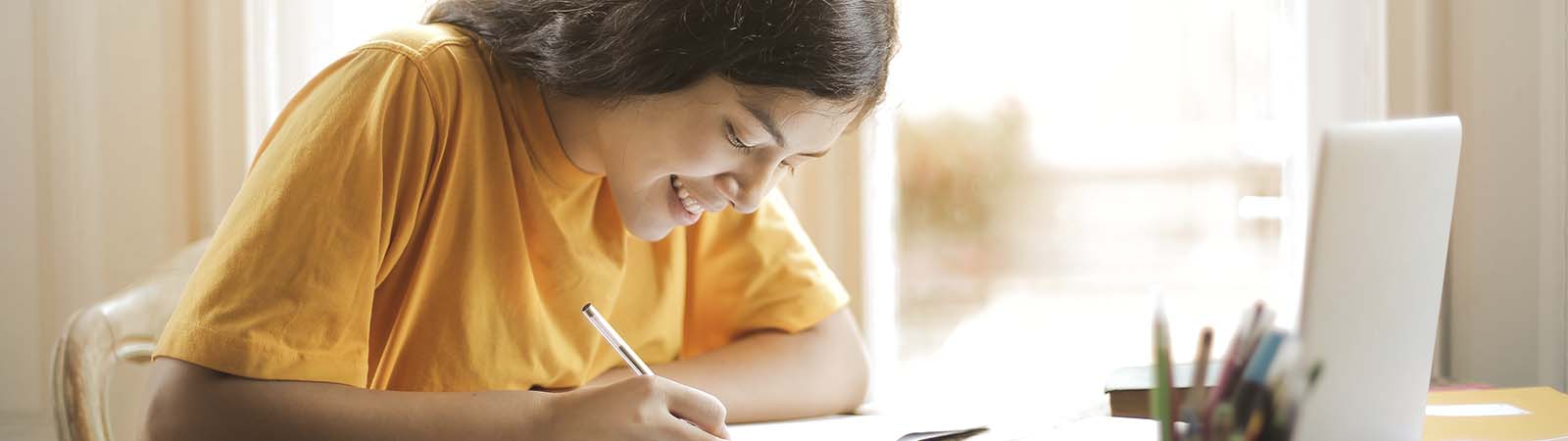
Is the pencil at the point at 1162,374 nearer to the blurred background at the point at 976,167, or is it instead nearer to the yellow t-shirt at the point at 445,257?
the yellow t-shirt at the point at 445,257

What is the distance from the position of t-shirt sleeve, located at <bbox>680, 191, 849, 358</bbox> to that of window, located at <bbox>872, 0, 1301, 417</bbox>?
0.41m

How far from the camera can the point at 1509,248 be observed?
4.58 feet

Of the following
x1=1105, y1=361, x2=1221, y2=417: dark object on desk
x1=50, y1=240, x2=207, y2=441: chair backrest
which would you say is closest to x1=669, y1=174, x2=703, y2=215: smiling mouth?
x1=1105, y1=361, x2=1221, y2=417: dark object on desk

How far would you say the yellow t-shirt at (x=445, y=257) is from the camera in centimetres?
79

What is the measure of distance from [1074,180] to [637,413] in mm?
932

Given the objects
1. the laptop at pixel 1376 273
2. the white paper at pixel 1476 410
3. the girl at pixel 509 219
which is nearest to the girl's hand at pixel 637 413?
the girl at pixel 509 219

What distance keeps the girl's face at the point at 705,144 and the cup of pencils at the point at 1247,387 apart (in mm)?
449

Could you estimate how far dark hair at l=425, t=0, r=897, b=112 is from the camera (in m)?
0.86

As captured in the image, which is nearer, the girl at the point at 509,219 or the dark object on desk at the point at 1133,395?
the girl at the point at 509,219

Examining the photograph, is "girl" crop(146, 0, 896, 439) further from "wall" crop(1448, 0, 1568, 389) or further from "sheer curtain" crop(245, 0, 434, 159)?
"wall" crop(1448, 0, 1568, 389)

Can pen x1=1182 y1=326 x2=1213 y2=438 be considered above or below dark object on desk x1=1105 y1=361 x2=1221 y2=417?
above

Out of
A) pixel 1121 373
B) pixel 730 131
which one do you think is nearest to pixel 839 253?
pixel 1121 373

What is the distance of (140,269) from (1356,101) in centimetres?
147

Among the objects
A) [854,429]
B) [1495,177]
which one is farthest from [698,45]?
[1495,177]
